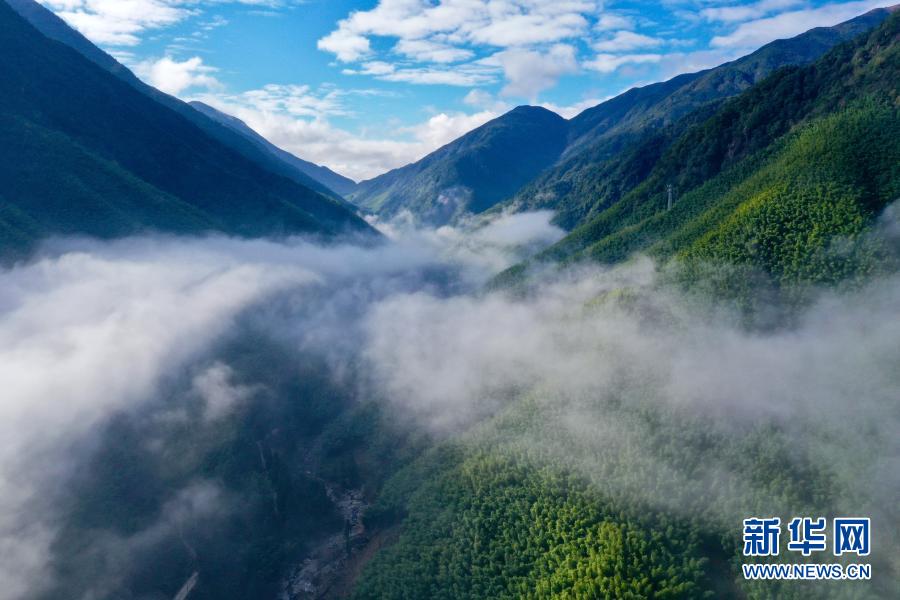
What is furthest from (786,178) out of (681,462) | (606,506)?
(606,506)

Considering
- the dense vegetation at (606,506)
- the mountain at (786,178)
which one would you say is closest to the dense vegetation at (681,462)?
the dense vegetation at (606,506)

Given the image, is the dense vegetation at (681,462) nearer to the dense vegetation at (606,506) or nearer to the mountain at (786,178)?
the dense vegetation at (606,506)

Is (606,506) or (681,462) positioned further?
(681,462)

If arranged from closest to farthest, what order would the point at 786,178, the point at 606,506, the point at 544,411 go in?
the point at 606,506 → the point at 544,411 → the point at 786,178

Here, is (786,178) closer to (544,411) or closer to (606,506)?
(544,411)

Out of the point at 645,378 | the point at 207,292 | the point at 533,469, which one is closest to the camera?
the point at 533,469

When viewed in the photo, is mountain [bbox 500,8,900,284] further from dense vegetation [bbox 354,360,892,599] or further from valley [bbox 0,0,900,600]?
dense vegetation [bbox 354,360,892,599]

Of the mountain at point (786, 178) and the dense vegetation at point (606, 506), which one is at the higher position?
the mountain at point (786, 178)

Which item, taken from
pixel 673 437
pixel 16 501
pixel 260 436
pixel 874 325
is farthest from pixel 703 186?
pixel 16 501

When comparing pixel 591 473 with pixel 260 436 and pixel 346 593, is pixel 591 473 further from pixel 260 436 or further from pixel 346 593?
pixel 260 436
